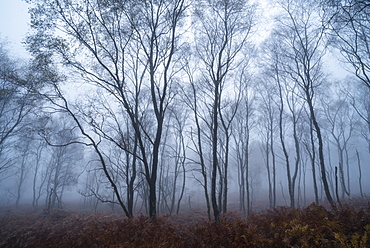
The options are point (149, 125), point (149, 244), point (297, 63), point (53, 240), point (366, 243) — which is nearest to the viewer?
point (366, 243)

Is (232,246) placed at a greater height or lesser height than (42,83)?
lesser

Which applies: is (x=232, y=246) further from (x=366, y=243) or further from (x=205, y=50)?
(x=205, y=50)

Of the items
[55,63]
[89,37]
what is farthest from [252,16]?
[55,63]

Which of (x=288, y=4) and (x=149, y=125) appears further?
(x=149, y=125)

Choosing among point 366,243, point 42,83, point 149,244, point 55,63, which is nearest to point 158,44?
point 55,63

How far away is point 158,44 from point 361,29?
10.1m

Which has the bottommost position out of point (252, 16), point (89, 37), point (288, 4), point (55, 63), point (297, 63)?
point (55, 63)

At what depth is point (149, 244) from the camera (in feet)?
14.0

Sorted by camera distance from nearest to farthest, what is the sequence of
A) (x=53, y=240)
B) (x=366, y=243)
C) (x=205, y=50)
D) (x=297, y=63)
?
(x=366, y=243) → (x=53, y=240) → (x=205, y=50) → (x=297, y=63)

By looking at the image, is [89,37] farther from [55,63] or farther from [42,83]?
[42,83]

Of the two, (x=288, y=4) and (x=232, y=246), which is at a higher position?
(x=288, y=4)

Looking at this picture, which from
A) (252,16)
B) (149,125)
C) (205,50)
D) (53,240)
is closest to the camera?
(53,240)

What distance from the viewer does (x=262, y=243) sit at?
4391 mm

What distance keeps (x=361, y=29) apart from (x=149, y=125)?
48.1 ft
